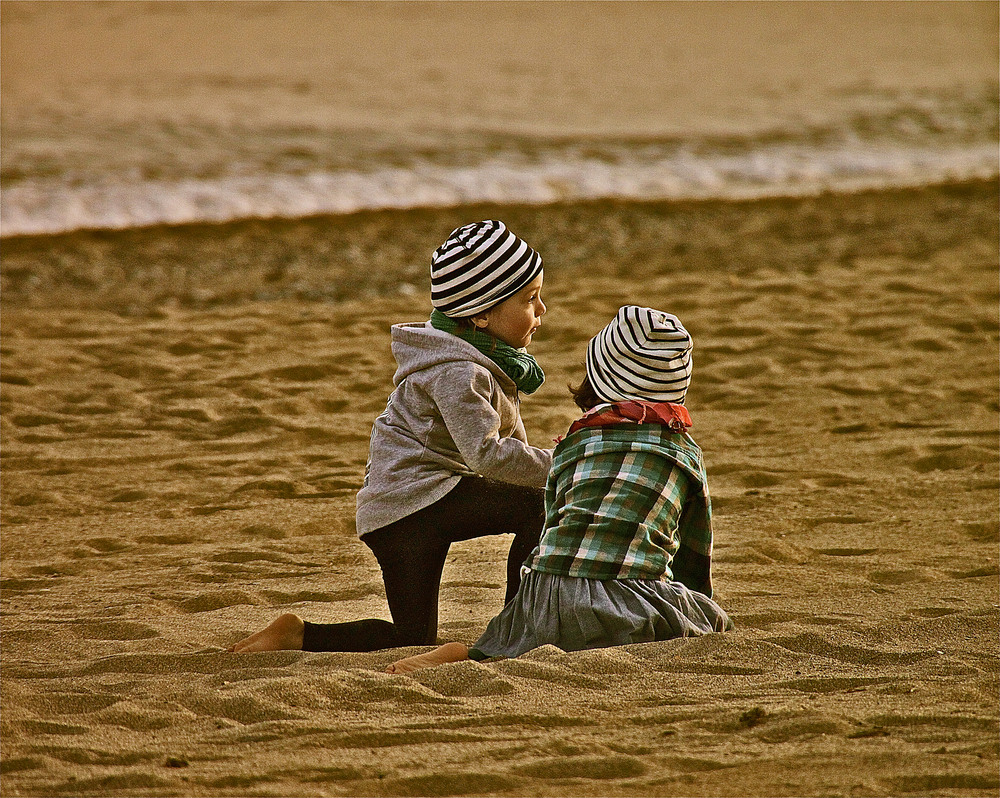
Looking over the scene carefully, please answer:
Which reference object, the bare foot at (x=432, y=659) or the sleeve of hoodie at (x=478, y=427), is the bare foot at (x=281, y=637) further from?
the sleeve of hoodie at (x=478, y=427)

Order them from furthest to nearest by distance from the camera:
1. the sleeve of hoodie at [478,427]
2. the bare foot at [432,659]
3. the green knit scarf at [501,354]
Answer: the green knit scarf at [501,354] → the sleeve of hoodie at [478,427] → the bare foot at [432,659]

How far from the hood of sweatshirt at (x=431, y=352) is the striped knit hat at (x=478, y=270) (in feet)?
0.28

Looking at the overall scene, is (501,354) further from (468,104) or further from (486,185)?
(468,104)

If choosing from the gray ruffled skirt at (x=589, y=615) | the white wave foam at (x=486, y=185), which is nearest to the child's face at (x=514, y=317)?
the gray ruffled skirt at (x=589, y=615)

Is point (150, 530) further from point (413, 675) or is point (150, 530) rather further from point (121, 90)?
point (121, 90)

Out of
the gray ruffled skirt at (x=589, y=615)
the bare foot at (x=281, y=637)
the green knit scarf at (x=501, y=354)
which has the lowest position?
the bare foot at (x=281, y=637)

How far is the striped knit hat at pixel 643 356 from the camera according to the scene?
277cm

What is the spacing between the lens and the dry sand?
2.27m

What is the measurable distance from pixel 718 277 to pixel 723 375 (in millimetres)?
1892

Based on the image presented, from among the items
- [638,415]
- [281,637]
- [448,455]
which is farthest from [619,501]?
[281,637]

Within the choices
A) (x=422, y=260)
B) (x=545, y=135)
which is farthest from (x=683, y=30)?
(x=422, y=260)

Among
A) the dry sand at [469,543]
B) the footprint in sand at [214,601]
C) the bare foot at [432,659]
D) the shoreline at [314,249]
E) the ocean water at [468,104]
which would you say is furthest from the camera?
the ocean water at [468,104]

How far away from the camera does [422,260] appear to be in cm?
814

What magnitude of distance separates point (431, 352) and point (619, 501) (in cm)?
62
